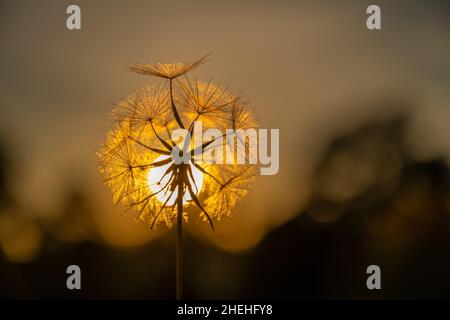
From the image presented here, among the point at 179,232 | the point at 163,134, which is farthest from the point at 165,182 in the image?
the point at 163,134

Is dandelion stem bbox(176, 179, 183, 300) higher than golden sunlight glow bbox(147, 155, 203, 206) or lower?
lower

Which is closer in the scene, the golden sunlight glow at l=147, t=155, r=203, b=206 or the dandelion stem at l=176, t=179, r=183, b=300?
the dandelion stem at l=176, t=179, r=183, b=300

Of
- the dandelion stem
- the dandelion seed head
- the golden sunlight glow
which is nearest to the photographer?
the dandelion stem

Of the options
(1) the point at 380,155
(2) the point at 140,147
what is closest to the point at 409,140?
(1) the point at 380,155

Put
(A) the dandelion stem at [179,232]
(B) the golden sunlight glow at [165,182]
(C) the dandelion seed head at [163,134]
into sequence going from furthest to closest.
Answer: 1. (C) the dandelion seed head at [163,134]
2. (B) the golden sunlight glow at [165,182]
3. (A) the dandelion stem at [179,232]

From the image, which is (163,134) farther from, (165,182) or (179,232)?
(179,232)

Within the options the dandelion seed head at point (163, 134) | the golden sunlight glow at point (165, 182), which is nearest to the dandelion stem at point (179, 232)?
the golden sunlight glow at point (165, 182)

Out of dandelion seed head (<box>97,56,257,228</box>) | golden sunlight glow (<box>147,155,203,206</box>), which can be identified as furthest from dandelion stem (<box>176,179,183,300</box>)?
dandelion seed head (<box>97,56,257,228</box>)

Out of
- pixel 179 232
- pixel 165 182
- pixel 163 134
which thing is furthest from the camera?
pixel 163 134

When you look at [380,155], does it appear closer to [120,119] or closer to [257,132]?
[257,132]

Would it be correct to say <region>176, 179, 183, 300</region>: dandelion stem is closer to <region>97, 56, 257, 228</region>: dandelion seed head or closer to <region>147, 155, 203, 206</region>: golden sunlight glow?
<region>147, 155, 203, 206</region>: golden sunlight glow

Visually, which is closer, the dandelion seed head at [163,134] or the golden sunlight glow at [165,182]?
the golden sunlight glow at [165,182]

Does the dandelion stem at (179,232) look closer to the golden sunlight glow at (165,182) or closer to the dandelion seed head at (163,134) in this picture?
the golden sunlight glow at (165,182)
